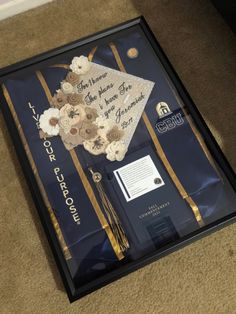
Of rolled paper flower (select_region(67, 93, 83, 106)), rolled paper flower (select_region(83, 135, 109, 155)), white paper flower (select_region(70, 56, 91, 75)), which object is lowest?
rolled paper flower (select_region(83, 135, 109, 155))

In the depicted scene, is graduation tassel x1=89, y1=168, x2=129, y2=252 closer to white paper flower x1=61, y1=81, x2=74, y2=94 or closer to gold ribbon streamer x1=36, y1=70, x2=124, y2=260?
gold ribbon streamer x1=36, y1=70, x2=124, y2=260

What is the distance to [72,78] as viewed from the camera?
113cm

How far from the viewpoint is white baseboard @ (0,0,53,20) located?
4.10 feet

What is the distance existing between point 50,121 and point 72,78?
148 millimetres

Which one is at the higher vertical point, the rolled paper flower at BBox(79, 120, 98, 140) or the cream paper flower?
the cream paper flower

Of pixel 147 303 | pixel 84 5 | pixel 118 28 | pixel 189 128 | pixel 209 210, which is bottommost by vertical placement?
pixel 147 303

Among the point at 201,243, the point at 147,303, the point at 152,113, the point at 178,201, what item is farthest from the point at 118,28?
the point at 147,303

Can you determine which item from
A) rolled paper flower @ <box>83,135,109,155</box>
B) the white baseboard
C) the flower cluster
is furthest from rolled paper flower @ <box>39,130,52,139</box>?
the white baseboard

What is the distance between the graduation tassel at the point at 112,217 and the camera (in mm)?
1003

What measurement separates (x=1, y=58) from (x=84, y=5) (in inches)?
13.2

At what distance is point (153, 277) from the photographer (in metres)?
1.03

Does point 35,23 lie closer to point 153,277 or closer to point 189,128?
point 189,128

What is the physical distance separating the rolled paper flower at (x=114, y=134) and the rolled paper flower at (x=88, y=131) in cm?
4

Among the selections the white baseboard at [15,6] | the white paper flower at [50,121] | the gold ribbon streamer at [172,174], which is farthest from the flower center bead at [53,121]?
the white baseboard at [15,6]
